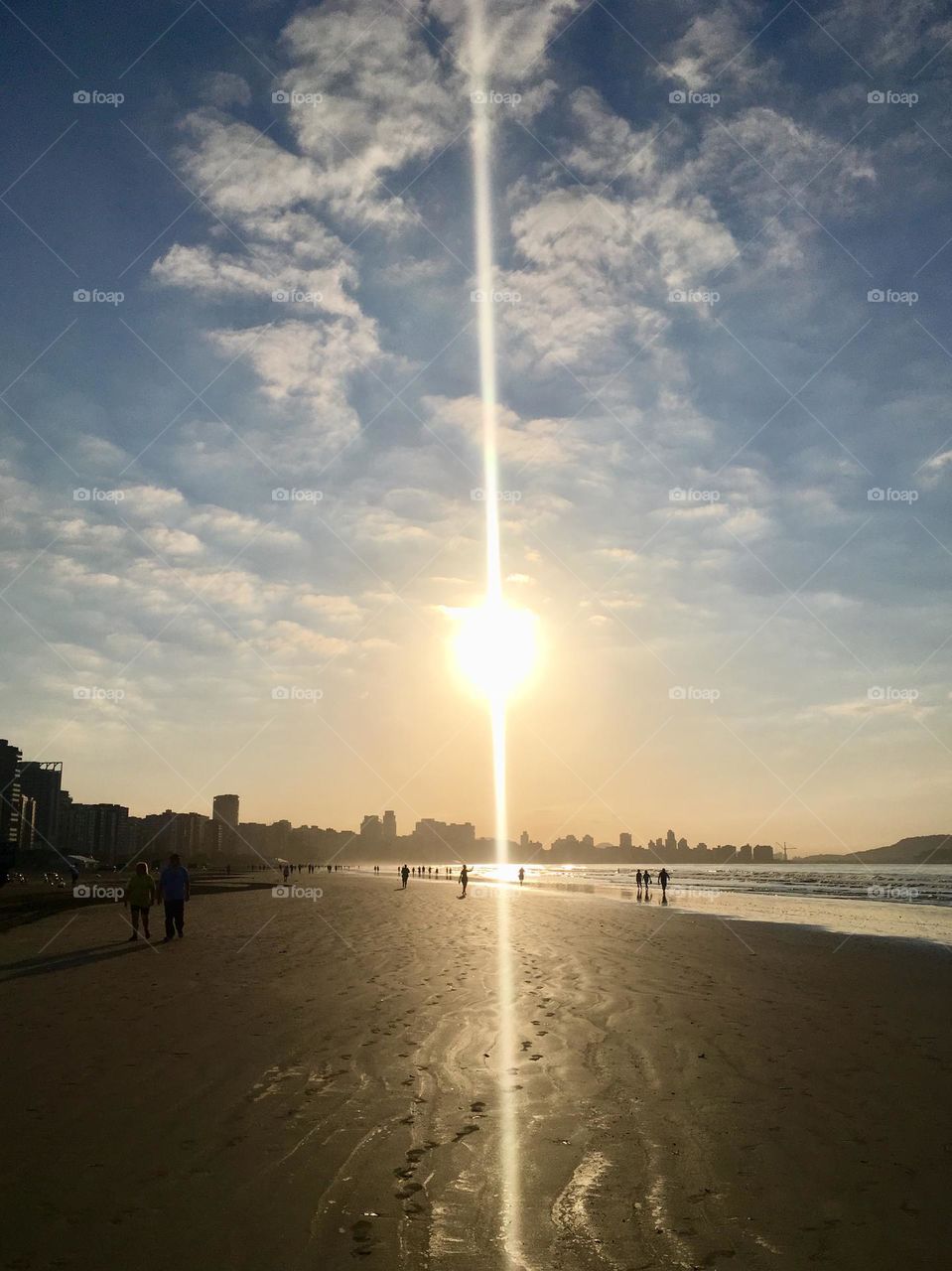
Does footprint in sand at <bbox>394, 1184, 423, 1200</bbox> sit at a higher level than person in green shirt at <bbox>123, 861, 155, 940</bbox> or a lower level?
lower

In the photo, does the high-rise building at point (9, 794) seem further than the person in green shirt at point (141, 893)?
Yes

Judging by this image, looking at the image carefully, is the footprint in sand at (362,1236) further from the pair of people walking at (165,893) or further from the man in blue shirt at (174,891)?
the man in blue shirt at (174,891)

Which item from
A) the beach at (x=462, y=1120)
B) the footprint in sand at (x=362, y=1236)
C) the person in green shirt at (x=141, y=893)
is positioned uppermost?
the person in green shirt at (x=141, y=893)

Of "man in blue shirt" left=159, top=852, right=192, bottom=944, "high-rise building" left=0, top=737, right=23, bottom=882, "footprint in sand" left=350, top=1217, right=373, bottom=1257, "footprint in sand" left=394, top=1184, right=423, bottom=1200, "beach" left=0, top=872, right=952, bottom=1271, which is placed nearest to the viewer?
"footprint in sand" left=350, top=1217, right=373, bottom=1257

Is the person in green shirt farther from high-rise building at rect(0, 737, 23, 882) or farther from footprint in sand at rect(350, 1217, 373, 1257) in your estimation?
high-rise building at rect(0, 737, 23, 882)

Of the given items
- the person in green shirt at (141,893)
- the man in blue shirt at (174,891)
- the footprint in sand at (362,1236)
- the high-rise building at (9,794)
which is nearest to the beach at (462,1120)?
the footprint in sand at (362,1236)

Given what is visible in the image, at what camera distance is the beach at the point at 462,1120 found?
520cm

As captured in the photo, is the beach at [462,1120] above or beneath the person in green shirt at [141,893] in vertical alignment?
beneath

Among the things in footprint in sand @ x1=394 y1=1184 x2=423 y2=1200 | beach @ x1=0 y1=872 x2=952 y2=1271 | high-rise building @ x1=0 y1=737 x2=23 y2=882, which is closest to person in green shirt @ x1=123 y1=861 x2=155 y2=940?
beach @ x1=0 y1=872 x2=952 y2=1271

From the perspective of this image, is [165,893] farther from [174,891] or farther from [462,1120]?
[462,1120]

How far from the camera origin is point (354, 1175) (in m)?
6.07

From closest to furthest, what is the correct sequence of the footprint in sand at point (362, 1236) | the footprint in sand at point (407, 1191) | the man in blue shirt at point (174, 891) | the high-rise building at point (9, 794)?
the footprint in sand at point (362, 1236)
the footprint in sand at point (407, 1191)
the man in blue shirt at point (174, 891)
the high-rise building at point (9, 794)

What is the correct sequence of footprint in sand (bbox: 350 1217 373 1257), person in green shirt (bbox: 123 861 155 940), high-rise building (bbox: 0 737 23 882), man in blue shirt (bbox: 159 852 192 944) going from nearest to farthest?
footprint in sand (bbox: 350 1217 373 1257), person in green shirt (bbox: 123 861 155 940), man in blue shirt (bbox: 159 852 192 944), high-rise building (bbox: 0 737 23 882)

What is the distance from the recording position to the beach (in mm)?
5195
